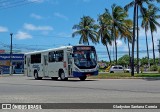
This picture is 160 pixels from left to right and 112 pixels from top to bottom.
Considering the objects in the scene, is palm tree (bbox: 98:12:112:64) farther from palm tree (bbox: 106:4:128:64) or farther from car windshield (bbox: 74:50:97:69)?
car windshield (bbox: 74:50:97:69)

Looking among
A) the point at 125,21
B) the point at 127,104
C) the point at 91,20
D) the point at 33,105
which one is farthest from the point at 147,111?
the point at 91,20

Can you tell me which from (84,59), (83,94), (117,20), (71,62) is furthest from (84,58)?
(117,20)

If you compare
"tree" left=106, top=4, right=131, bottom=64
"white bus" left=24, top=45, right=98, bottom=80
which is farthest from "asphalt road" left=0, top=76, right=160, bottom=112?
"tree" left=106, top=4, right=131, bottom=64

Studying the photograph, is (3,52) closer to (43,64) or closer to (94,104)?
(43,64)

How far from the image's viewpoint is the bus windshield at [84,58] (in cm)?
3262

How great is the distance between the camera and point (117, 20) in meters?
71.8

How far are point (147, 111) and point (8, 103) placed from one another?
524 centimetres

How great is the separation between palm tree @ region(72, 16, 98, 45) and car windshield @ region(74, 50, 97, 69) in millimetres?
46587

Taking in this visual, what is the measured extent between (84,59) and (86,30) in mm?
48214

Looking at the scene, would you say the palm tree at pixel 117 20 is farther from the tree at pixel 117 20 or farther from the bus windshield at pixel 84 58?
the bus windshield at pixel 84 58

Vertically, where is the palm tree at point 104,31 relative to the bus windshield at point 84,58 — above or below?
above

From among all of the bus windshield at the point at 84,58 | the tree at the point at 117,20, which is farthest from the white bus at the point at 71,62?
the tree at the point at 117,20

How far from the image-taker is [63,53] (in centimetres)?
3381

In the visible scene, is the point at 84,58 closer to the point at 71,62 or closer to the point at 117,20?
the point at 71,62
